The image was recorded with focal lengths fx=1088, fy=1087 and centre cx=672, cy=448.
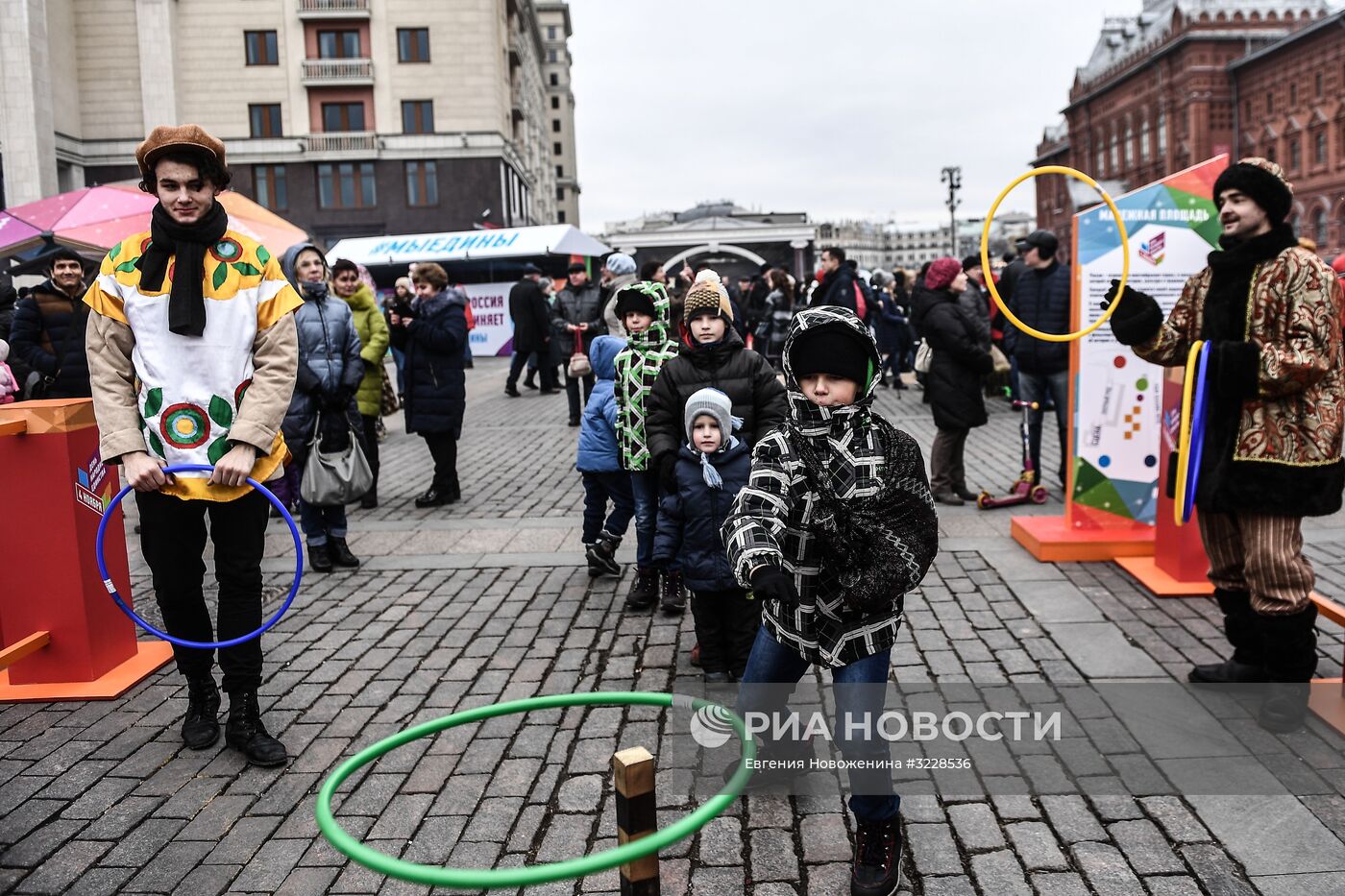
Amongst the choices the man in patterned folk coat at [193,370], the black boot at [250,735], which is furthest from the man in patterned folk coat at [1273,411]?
the black boot at [250,735]

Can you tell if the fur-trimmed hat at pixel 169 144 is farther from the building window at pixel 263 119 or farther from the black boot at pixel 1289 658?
the building window at pixel 263 119

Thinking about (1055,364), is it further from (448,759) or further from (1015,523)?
(448,759)

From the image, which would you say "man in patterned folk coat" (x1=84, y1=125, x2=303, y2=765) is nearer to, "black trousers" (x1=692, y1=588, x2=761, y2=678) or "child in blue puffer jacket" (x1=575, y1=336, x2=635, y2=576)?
"black trousers" (x1=692, y1=588, x2=761, y2=678)

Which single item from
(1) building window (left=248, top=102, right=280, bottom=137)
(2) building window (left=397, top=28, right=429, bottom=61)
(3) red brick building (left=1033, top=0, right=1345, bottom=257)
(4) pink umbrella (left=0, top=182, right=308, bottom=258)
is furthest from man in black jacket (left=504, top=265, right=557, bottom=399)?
(1) building window (left=248, top=102, right=280, bottom=137)

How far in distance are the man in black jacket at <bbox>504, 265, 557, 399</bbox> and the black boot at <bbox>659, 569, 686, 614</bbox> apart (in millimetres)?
10947

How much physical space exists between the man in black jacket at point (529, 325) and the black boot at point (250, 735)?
1242 centimetres

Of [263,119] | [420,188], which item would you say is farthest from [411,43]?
[263,119]

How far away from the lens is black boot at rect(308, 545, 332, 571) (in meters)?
7.09

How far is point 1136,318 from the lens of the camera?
15.1ft

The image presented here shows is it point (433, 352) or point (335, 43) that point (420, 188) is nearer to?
point (335, 43)

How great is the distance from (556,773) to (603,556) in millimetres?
2677

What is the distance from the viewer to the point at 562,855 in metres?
3.37

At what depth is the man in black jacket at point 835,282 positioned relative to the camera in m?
11.1

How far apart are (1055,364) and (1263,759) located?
4.72 m
